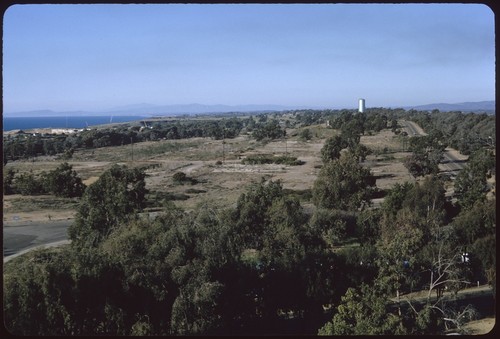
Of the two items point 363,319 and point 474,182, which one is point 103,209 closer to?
point 363,319

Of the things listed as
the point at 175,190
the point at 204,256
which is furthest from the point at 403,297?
the point at 175,190

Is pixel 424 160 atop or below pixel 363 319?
below

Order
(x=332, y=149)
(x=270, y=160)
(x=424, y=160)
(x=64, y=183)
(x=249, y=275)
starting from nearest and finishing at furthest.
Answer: (x=249, y=275) → (x=64, y=183) → (x=424, y=160) → (x=332, y=149) → (x=270, y=160)

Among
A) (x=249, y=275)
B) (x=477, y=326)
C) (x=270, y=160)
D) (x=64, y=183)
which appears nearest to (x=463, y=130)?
(x=270, y=160)

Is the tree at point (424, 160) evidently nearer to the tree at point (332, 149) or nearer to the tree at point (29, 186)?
the tree at point (332, 149)

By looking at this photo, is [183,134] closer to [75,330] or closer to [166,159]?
[166,159]

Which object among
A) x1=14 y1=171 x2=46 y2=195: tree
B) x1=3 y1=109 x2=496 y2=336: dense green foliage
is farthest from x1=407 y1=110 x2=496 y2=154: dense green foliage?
x1=14 y1=171 x2=46 y2=195: tree

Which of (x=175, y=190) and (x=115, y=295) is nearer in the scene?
(x=115, y=295)
